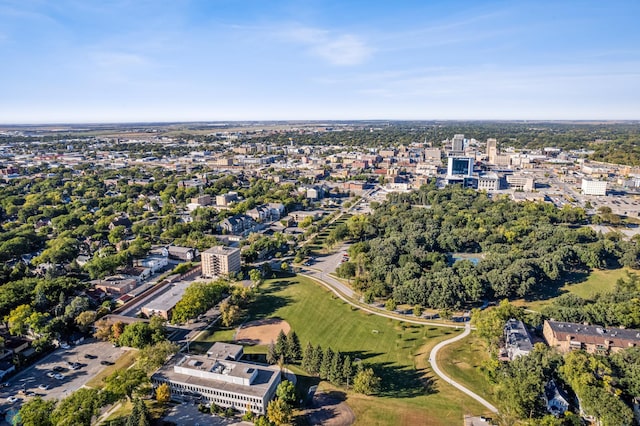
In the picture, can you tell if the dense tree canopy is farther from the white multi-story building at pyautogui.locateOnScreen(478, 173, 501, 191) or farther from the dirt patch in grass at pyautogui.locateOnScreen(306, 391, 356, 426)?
the white multi-story building at pyautogui.locateOnScreen(478, 173, 501, 191)

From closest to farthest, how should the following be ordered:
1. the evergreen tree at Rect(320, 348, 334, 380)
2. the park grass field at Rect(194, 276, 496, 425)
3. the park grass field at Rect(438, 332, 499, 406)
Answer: the park grass field at Rect(194, 276, 496, 425)
the park grass field at Rect(438, 332, 499, 406)
the evergreen tree at Rect(320, 348, 334, 380)

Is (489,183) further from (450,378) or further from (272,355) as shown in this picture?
(272,355)

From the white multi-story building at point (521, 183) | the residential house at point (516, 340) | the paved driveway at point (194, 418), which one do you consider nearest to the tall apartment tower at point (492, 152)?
the white multi-story building at point (521, 183)

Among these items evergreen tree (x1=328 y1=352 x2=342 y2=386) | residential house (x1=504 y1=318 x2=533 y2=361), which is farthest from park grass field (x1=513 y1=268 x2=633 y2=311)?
evergreen tree (x1=328 y1=352 x2=342 y2=386)

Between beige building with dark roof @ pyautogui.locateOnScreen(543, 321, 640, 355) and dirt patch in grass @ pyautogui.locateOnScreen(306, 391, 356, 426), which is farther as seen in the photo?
beige building with dark roof @ pyautogui.locateOnScreen(543, 321, 640, 355)

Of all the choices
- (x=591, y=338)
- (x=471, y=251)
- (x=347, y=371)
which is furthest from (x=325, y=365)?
(x=471, y=251)
